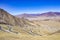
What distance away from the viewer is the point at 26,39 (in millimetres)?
19922

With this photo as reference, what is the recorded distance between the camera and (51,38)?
20.7m

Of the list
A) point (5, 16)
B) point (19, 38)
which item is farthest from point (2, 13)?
point (19, 38)

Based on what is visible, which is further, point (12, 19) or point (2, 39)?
point (12, 19)

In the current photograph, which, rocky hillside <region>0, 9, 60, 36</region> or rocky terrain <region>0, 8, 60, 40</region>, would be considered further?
rocky hillside <region>0, 9, 60, 36</region>

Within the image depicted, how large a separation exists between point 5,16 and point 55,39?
180ft

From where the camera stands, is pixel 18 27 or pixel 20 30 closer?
pixel 20 30

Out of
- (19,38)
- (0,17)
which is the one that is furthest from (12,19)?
(19,38)

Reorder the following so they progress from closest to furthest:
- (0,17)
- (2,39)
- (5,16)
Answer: (2,39) → (0,17) → (5,16)

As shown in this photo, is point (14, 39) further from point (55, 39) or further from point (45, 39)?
point (55, 39)

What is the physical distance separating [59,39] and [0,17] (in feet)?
163

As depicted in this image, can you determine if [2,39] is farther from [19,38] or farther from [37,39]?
[37,39]

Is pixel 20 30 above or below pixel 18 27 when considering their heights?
below

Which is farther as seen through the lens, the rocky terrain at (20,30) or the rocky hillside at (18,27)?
the rocky hillside at (18,27)

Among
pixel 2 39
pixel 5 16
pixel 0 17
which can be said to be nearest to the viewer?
pixel 2 39
